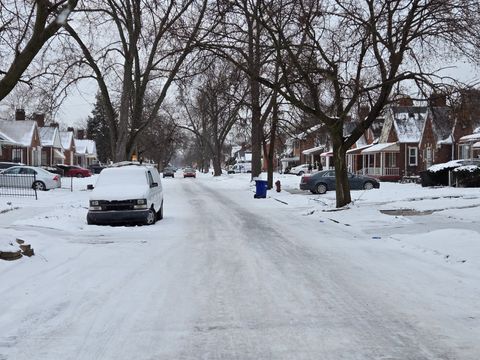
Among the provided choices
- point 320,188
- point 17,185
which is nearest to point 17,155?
point 17,185

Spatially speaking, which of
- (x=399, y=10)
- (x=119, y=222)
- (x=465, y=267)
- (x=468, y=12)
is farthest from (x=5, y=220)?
(x=468, y=12)

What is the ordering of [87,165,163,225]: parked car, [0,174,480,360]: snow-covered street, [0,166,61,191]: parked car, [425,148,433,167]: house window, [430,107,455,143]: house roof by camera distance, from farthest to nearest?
[425,148,433,167]: house window
[0,166,61,191]: parked car
[430,107,455,143]: house roof
[87,165,163,225]: parked car
[0,174,480,360]: snow-covered street

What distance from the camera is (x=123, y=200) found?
15.1 m

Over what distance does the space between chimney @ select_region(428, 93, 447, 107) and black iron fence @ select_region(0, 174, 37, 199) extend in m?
18.9

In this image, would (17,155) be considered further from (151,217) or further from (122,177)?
(151,217)

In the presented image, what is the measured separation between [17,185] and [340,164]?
61.6 ft

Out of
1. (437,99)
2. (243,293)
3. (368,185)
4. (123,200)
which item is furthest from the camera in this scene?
(368,185)

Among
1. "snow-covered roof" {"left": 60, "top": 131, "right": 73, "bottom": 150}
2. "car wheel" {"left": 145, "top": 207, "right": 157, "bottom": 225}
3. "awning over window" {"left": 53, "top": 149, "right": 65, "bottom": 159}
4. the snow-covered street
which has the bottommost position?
the snow-covered street

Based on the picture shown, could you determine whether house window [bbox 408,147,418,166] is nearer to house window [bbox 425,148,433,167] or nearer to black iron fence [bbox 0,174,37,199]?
house window [bbox 425,148,433,167]

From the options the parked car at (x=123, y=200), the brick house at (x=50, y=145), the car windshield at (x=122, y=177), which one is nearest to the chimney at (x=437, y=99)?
the parked car at (x=123, y=200)

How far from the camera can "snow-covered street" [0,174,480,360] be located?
519 centimetres

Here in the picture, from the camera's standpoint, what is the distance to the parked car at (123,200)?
15062 mm

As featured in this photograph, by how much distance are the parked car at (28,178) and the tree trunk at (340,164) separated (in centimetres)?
1711

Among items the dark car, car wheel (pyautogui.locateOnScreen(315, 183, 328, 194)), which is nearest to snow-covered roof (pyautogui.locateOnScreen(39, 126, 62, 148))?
the dark car
